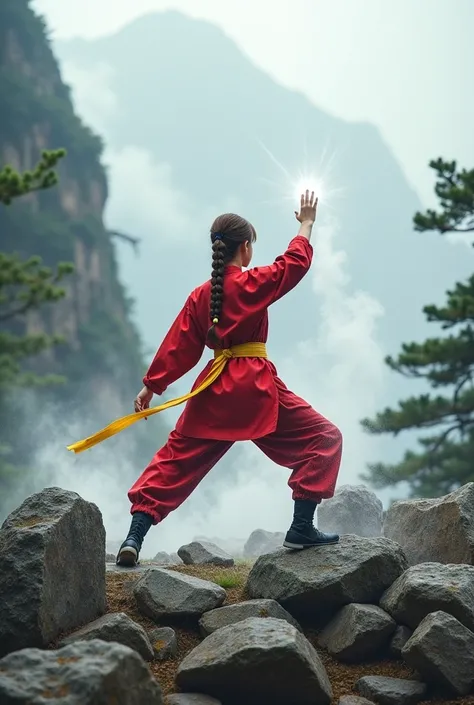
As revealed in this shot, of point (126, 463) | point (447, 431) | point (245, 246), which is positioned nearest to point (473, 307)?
point (447, 431)

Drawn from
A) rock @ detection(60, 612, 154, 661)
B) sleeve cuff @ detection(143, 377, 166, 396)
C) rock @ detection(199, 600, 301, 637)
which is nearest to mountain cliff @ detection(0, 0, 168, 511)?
sleeve cuff @ detection(143, 377, 166, 396)

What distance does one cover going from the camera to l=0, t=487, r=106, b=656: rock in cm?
286

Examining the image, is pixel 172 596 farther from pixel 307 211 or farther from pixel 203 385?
pixel 307 211

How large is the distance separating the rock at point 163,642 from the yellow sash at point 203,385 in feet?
3.03

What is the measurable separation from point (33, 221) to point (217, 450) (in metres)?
21.2

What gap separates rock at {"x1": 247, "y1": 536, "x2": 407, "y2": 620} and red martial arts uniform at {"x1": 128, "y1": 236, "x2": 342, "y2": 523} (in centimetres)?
28

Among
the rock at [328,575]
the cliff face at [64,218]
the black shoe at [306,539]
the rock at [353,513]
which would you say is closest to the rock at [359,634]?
the rock at [328,575]

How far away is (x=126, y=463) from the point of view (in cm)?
2633

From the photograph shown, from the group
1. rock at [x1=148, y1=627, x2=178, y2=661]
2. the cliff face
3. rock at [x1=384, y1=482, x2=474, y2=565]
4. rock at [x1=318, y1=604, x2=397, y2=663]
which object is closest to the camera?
rock at [x1=148, y1=627, x2=178, y2=661]

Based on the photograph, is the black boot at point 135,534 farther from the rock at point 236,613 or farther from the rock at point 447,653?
the rock at point 447,653

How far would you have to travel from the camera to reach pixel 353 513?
529 centimetres

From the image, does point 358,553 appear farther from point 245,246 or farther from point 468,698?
point 245,246

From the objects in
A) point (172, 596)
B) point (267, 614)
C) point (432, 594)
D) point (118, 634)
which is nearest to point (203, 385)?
point (172, 596)

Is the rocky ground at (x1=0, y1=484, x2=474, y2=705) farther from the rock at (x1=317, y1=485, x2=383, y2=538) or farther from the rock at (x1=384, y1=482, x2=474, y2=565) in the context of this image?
the rock at (x1=317, y1=485, x2=383, y2=538)
